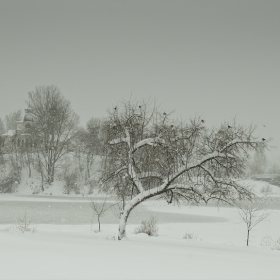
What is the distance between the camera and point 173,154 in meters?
14.8

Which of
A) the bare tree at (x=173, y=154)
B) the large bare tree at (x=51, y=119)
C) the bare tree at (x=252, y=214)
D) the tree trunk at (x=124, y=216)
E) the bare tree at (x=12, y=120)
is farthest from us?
the bare tree at (x=12, y=120)

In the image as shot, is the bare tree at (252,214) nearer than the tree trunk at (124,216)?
No

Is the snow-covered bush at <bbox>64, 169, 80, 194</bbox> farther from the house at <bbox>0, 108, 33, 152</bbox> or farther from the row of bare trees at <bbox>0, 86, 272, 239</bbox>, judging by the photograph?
the row of bare trees at <bbox>0, 86, 272, 239</bbox>

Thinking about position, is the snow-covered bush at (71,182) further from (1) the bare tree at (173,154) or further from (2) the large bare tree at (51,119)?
(1) the bare tree at (173,154)

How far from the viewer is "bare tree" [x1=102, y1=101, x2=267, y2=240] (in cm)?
1463

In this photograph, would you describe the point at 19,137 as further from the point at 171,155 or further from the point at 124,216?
the point at 171,155

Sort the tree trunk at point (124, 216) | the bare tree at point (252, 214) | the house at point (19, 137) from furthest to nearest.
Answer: the house at point (19, 137)
the bare tree at point (252, 214)
the tree trunk at point (124, 216)

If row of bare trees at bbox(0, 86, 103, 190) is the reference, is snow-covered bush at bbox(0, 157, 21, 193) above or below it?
below

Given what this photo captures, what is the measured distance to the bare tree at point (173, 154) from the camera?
1463 cm

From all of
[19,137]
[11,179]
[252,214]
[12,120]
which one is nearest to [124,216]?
[252,214]

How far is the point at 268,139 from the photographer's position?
571 inches

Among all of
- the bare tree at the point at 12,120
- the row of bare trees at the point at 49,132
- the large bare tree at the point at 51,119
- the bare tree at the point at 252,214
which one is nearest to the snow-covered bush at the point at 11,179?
the row of bare trees at the point at 49,132

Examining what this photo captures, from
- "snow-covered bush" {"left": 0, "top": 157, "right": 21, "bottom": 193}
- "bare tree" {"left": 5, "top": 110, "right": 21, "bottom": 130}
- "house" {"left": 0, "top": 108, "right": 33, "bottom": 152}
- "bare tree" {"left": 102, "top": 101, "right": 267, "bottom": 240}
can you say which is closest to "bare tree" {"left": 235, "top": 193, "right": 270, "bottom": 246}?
"bare tree" {"left": 102, "top": 101, "right": 267, "bottom": 240}

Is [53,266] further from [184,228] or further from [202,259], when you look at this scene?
[184,228]
